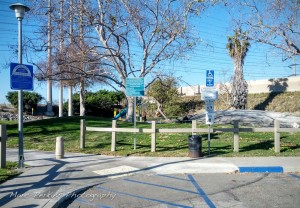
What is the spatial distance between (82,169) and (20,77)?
3.24m

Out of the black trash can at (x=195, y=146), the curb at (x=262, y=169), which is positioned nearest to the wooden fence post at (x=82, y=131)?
the black trash can at (x=195, y=146)

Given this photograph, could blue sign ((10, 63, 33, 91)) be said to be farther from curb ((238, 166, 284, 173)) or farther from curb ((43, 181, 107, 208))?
curb ((238, 166, 284, 173))

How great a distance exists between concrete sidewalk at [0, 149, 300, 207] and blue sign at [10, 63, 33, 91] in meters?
2.41

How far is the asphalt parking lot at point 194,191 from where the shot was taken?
20.7 feet

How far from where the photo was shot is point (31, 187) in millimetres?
7160

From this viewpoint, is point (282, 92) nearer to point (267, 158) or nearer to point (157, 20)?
point (157, 20)

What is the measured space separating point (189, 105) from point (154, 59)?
25.0 m

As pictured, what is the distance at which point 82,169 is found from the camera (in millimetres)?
9516

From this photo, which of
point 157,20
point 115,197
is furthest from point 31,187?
point 157,20

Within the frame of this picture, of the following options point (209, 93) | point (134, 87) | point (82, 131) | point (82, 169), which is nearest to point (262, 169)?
point (209, 93)

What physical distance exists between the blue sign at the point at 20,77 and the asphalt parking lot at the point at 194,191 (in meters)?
3.79

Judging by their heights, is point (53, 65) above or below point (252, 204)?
above

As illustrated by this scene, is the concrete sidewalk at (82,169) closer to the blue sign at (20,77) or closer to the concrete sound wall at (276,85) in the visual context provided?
the blue sign at (20,77)

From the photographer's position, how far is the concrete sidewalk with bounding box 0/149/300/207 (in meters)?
6.55
